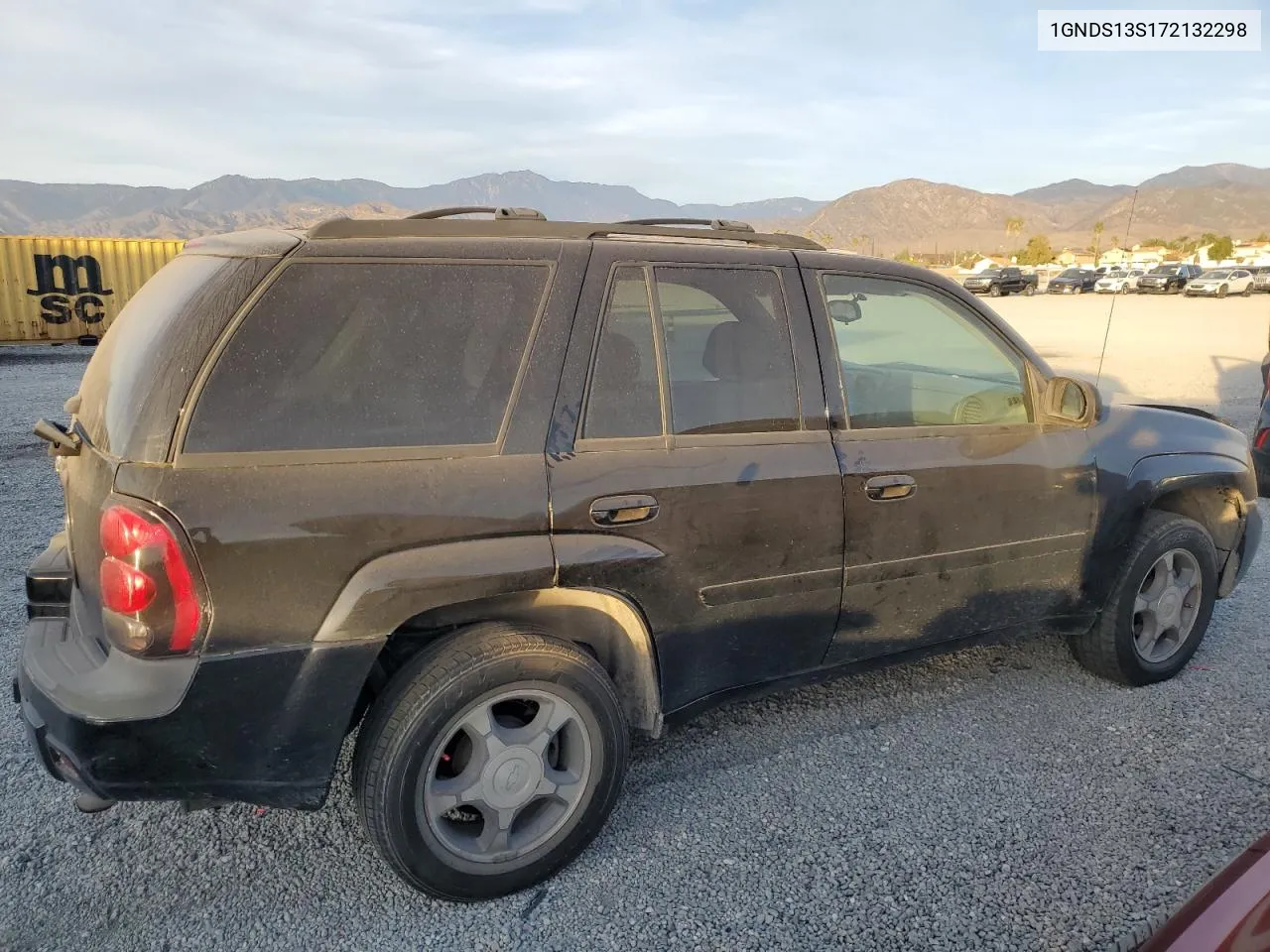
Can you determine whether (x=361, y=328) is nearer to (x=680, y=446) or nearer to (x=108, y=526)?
(x=108, y=526)

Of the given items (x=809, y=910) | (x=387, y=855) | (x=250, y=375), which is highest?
(x=250, y=375)

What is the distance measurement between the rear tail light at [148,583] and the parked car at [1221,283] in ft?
173

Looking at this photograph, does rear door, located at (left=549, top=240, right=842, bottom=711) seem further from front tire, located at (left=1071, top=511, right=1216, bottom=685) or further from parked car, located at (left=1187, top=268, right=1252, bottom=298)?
parked car, located at (left=1187, top=268, right=1252, bottom=298)

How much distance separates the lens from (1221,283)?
44.9 m

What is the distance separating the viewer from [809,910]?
2.47m

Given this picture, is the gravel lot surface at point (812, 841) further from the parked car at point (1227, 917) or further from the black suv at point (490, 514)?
the parked car at point (1227, 917)

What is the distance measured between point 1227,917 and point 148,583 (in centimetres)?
227

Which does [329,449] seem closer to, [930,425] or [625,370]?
[625,370]

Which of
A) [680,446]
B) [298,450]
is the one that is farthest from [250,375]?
[680,446]

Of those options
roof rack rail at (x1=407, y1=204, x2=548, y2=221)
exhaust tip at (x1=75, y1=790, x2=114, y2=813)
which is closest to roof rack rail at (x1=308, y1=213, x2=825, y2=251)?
roof rack rail at (x1=407, y1=204, x2=548, y2=221)

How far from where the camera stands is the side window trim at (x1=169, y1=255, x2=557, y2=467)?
2109 mm

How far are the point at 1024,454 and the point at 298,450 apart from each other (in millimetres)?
2512

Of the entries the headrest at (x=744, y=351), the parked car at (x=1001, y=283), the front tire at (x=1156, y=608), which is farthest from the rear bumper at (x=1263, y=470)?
the parked car at (x=1001, y=283)

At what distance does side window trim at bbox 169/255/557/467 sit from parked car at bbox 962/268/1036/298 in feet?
157
